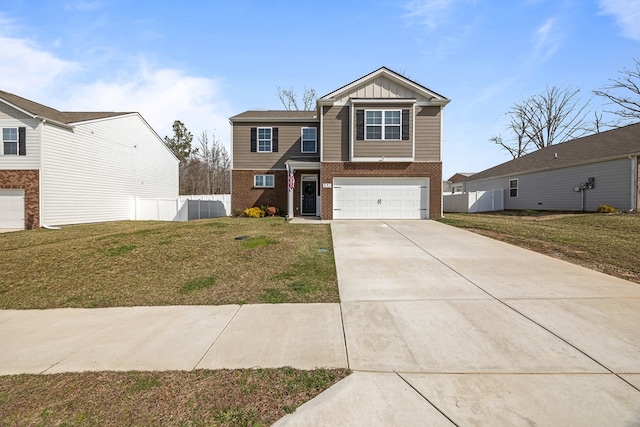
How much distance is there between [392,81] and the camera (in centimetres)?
1418

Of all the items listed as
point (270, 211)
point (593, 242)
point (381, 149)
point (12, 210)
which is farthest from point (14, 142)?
point (593, 242)

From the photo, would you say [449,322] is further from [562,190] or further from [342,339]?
[562,190]

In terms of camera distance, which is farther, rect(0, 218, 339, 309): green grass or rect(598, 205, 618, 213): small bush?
rect(598, 205, 618, 213): small bush

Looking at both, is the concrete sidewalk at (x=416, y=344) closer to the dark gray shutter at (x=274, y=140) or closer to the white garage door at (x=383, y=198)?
the white garage door at (x=383, y=198)

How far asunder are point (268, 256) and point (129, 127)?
19245 mm

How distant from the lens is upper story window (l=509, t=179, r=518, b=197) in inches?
912

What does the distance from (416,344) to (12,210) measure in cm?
2046

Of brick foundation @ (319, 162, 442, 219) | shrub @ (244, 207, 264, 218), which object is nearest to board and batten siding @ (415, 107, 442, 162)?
brick foundation @ (319, 162, 442, 219)

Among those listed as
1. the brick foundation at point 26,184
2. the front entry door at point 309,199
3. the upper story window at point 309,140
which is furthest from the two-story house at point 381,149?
the brick foundation at point 26,184

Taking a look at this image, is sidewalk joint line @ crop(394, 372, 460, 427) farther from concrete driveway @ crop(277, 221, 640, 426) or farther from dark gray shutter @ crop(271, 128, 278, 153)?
dark gray shutter @ crop(271, 128, 278, 153)

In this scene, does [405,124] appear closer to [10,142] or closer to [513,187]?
[513,187]

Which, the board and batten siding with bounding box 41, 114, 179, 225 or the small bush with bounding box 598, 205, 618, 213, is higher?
the board and batten siding with bounding box 41, 114, 179, 225

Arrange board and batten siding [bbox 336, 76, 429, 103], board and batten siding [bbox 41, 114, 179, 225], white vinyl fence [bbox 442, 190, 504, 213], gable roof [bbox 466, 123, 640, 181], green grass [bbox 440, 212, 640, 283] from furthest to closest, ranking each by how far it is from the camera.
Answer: white vinyl fence [bbox 442, 190, 504, 213]
gable roof [bbox 466, 123, 640, 181]
board and batten siding [bbox 41, 114, 179, 225]
board and batten siding [bbox 336, 76, 429, 103]
green grass [bbox 440, 212, 640, 283]

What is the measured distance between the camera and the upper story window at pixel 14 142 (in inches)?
575
